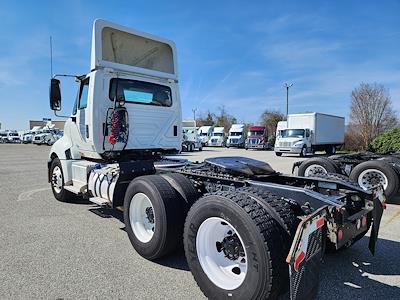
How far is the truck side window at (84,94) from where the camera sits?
6043mm

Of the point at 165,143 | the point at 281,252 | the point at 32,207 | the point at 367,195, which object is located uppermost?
the point at 165,143

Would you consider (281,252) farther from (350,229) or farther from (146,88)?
(146,88)

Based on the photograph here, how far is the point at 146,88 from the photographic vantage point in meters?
6.30

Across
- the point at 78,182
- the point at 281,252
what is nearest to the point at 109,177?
the point at 78,182

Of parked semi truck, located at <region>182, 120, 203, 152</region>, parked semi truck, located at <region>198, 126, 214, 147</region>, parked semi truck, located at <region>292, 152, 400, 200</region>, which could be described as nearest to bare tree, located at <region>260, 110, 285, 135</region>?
parked semi truck, located at <region>198, 126, 214, 147</region>

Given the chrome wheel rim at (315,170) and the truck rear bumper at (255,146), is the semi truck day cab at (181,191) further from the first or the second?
the truck rear bumper at (255,146)

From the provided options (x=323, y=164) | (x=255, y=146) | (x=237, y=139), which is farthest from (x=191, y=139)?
(x=323, y=164)

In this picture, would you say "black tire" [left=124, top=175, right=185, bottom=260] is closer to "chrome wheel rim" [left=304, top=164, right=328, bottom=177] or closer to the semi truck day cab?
the semi truck day cab

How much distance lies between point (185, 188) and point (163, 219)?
0.47 meters

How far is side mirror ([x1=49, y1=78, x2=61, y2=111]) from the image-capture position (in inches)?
243

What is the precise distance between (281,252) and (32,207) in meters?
5.78

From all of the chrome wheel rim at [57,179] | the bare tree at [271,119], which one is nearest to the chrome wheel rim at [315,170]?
the chrome wheel rim at [57,179]

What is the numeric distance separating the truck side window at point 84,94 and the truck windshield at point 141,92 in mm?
523

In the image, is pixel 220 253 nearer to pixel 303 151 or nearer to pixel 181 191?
pixel 181 191
